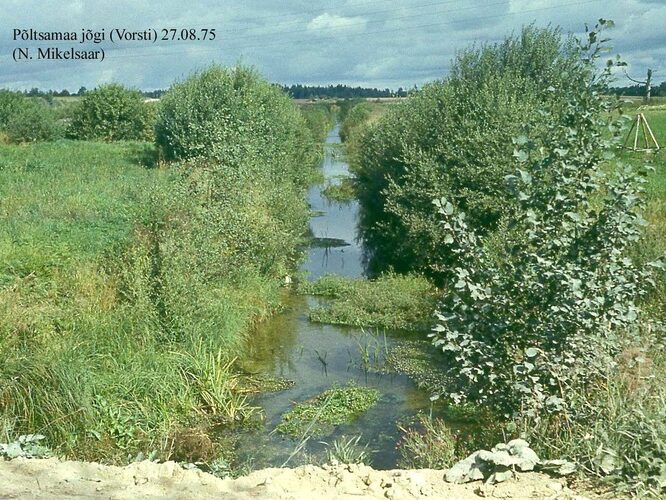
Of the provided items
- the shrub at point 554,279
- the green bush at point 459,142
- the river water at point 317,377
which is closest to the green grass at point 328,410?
the river water at point 317,377

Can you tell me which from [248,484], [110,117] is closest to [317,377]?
[248,484]

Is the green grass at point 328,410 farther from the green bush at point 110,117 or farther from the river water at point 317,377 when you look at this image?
the green bush at point 110,117

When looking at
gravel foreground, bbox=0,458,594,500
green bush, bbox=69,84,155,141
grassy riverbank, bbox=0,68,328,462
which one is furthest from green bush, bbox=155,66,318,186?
gravel foreground, bbox=0,458,594,500

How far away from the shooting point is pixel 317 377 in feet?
49.2

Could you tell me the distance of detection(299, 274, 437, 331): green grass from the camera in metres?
18.5

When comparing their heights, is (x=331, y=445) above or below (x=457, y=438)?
below

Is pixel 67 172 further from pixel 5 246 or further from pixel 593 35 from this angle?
pixel 593 35

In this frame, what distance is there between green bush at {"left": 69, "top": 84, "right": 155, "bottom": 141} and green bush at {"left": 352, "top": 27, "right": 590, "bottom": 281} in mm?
25159

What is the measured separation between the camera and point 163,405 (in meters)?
11.6

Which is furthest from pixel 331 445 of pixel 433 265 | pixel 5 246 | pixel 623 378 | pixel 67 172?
pixel 67 172

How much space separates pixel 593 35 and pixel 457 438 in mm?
4662

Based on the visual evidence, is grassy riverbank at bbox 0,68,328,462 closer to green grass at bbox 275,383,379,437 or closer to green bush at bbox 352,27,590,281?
A: green grass at bbox 275,383,379,437

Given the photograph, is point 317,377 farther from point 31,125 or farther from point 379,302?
point 31,125

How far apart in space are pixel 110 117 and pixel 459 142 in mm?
31520
